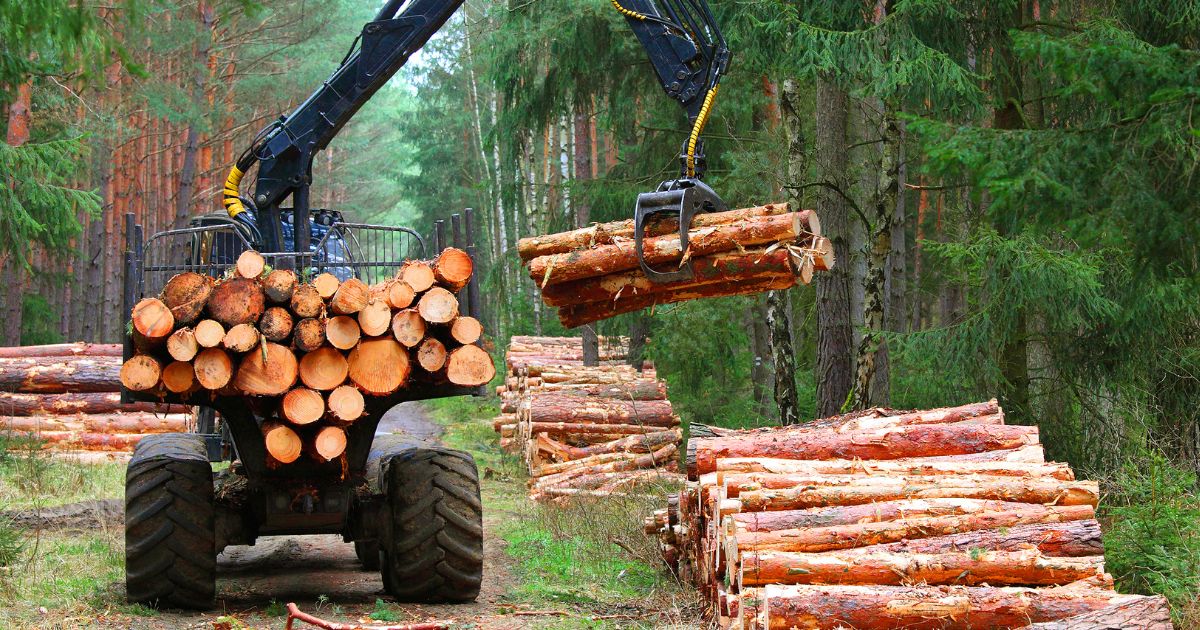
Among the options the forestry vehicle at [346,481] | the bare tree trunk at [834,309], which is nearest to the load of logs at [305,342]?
the forestry vehicle at [346,481]

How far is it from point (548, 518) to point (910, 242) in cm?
1551

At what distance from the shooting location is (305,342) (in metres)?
7.16

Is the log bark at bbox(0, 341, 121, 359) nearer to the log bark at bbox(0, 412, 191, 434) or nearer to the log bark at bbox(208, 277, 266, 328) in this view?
the log bark at bbox(0, 412, 191, 434)

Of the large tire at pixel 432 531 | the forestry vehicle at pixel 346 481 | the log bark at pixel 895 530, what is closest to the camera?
the log bark at pixel 895 530

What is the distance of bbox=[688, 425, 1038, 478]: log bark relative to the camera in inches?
309

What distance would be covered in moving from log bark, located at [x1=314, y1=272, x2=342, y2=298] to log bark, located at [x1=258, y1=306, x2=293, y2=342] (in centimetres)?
25

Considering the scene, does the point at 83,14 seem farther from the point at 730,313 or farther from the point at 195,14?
the point at 195,14

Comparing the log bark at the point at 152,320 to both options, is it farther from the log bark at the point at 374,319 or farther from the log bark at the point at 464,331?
the log bark at the point at 464,331

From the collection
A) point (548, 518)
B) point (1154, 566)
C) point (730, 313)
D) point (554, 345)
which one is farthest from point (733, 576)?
point (554, 345)

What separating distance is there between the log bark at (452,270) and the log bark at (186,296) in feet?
4.60

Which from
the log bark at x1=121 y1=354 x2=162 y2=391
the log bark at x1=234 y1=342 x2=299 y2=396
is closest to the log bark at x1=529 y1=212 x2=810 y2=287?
the log bark at x1=234 y1=342 x2=299 y2=396

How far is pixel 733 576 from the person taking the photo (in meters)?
6.61

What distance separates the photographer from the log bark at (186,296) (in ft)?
23.0

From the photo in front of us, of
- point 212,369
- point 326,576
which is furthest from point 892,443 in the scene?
point 326,576
